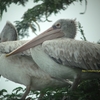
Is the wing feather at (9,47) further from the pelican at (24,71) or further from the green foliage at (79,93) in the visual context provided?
the green foliage at (79,93)

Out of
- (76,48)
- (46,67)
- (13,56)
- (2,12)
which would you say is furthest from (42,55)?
(2,12)

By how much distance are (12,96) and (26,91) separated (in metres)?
0.60

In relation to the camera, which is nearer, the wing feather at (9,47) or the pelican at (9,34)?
the wing feather at (9,47)

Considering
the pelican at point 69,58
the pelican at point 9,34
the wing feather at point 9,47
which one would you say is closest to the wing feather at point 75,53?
the pelican at point 69,58

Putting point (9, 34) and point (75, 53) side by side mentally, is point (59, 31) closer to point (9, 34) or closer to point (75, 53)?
point (75, 53)

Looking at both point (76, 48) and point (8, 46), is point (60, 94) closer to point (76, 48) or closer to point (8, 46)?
point (76, 48)

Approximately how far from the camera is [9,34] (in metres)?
6.09

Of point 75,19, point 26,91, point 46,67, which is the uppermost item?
point 75,19

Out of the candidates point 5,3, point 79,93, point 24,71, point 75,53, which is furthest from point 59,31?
point 79,93

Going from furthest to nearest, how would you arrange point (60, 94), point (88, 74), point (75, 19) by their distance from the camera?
point (75, 19) → point (88, 74) → point (60, 94)

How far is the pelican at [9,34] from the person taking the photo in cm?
607

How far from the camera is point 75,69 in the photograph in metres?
4.50

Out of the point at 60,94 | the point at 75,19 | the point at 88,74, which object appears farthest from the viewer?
the point at 75,19

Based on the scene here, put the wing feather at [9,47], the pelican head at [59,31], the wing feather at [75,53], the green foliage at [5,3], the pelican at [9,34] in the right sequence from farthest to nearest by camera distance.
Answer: the pelican at [9,34], the green foliage at [5,3], the wing feather at [9,47], the pelican head at [59,31], the wing feather at [75,53]
